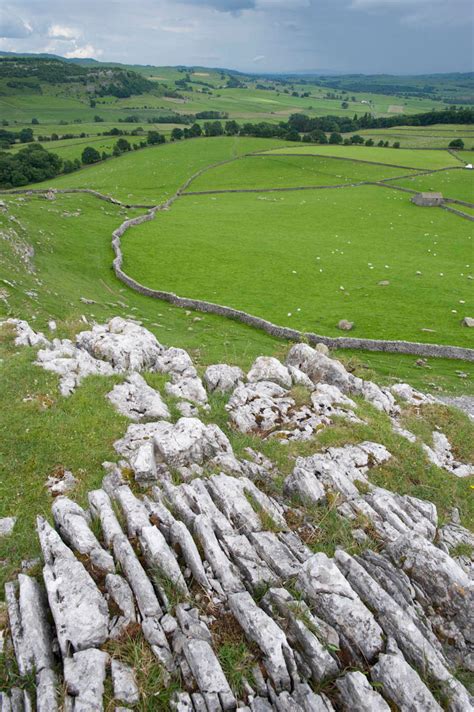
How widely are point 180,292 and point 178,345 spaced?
1461 cm

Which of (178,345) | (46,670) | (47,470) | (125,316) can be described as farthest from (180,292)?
(46,670)

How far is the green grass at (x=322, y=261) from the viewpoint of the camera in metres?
42.7

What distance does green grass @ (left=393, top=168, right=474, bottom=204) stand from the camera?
281 feet

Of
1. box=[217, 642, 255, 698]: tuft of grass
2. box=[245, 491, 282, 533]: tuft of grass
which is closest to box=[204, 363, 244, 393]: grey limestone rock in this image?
box=[245, 491, 282, 533]: tuft of grass

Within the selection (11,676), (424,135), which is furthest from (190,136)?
(11,676)

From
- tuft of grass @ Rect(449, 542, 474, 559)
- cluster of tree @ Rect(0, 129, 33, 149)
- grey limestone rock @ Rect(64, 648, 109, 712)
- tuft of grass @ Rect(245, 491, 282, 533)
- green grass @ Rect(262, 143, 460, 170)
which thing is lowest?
tuft of grass @ Rect(449, 542, 474, 559)

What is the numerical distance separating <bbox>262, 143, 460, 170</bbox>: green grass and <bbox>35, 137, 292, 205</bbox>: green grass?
1401cm

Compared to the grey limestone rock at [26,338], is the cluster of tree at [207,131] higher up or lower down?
higher up

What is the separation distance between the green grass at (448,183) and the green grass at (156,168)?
170 feet

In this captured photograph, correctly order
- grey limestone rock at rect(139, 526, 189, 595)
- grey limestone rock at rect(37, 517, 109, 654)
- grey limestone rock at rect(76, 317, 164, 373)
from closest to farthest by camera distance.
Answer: grey limestone rock at rect(37, 517, 109, 654) < grey limestone rock at rect(139, 526, 189, 595) < grey limestone rock at rect(76, 317, 164, 373)

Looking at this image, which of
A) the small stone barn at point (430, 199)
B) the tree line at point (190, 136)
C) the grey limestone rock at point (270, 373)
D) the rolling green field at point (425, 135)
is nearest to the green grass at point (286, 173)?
the small stone barn at point (430, 199)

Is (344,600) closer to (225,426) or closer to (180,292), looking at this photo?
(225,426)

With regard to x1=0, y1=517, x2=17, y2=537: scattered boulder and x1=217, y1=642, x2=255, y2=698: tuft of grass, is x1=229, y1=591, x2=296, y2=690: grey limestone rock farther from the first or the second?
x1=0, y1=517, x2=17, y2=537: scattered boulder

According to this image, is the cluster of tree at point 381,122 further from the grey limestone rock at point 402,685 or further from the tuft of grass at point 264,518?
the grey limestone rock at point 402,685
